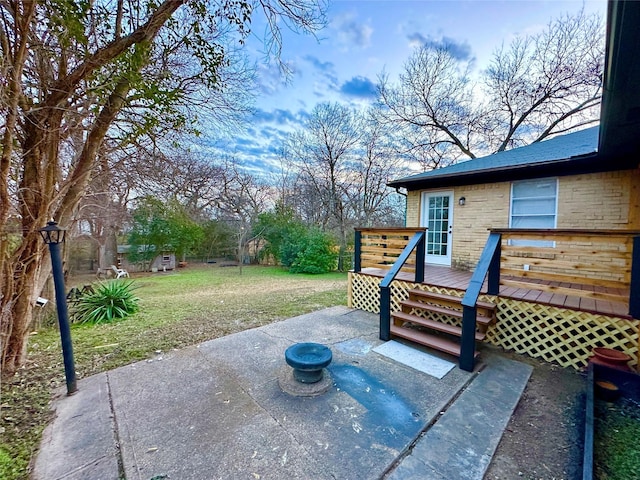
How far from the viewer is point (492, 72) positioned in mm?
13078

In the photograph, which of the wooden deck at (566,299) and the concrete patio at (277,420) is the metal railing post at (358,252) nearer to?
the wooden deck at (566,299)

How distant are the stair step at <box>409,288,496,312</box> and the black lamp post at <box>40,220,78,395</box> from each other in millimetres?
4515

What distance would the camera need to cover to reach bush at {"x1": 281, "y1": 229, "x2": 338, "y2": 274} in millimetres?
12930

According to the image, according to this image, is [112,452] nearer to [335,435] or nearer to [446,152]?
[335,435]

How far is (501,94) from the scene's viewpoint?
13.2 meters

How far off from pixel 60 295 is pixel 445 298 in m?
4.75

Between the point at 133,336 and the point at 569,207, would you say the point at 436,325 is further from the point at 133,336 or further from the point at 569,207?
the point at 133,336

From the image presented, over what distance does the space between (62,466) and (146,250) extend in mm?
14001

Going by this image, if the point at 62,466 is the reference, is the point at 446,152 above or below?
above

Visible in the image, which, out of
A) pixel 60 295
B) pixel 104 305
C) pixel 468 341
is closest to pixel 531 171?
pixel 468 341

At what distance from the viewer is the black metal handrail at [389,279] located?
390 cm

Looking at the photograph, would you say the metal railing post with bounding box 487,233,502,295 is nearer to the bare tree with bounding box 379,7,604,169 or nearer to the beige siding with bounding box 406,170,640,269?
the beige siding with bounding box 406,170,640,269

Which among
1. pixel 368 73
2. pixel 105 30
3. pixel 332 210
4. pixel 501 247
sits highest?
pixel 368 73

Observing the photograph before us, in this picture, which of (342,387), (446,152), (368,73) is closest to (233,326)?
(342,387)
